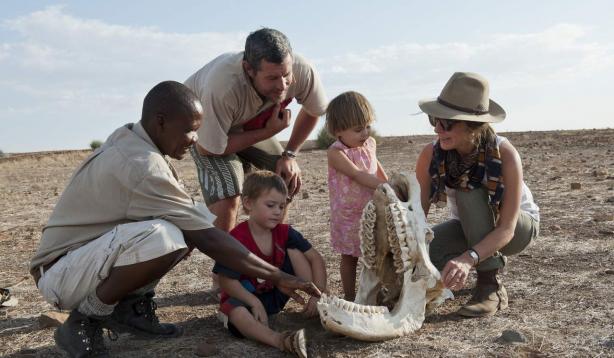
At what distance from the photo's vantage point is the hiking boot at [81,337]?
2.98m

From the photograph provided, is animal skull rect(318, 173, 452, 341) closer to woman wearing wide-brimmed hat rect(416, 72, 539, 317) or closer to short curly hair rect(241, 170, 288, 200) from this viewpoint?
woman wearing wide-brimmed hat rect(416, 72, 539, 317)

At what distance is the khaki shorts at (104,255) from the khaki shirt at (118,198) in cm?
8

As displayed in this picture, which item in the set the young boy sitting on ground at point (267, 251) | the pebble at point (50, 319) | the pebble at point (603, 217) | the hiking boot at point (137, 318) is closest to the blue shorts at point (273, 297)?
the young boy sitting on ground at point (267, 251)

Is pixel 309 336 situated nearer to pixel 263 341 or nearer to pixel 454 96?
pixel 263 341

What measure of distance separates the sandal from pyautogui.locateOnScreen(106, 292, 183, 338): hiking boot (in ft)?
2.49

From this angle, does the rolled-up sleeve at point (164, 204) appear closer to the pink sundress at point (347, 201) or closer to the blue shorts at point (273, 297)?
the blue shorts at point (273, 297)

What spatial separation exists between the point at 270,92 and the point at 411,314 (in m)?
1.74

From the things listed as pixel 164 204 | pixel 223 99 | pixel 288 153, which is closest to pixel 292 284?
pixel 164 204

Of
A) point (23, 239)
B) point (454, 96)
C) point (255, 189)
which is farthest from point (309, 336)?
point (23, 239)

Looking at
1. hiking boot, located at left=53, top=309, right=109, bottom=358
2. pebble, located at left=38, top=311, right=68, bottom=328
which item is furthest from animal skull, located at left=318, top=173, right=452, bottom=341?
pebble, located at left=38, top=311, right=68, bottom=328

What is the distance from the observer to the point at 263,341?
3.15 metres

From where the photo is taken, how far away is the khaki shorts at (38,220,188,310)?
117 inches

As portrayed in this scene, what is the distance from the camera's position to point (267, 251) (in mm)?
3703

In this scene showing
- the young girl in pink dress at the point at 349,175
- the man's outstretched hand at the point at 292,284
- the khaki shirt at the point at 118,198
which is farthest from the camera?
the young girl in pink dress at the point at 349,175
